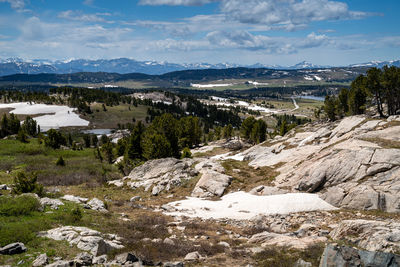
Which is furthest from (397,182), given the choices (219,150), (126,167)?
(219,150)

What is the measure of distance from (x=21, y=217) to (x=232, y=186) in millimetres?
29742

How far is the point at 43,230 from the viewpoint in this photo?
20.8m

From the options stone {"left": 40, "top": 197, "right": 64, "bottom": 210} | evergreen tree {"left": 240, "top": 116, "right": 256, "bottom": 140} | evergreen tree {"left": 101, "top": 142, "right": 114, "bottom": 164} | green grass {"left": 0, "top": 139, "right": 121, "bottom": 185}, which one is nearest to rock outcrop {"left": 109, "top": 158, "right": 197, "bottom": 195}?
green grass {"left": 0, "top": 139, "right": 121, "bottom": 185}

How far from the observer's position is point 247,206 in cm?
3500

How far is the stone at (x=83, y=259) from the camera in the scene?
1573cm

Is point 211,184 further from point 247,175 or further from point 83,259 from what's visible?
point 83,259

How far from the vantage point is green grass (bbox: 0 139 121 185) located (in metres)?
57.1

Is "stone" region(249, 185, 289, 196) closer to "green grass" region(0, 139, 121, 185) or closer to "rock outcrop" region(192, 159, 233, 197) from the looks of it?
"rock outcrop" region(192, 159, 233, 197)

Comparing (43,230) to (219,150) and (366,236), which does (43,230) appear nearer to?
(366,236)

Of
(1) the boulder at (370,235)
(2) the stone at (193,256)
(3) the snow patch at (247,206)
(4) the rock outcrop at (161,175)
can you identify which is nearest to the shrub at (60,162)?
(4) the rock outcrop at (161,175)

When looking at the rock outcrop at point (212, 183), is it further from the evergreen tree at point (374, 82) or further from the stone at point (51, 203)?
the evergreen tree at point (374, 82)

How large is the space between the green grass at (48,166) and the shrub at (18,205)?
27.5 metres

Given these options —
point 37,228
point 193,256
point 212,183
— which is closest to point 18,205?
point 37,228

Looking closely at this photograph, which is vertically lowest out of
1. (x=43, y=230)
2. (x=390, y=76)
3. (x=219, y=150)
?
(x=219, y=150)
